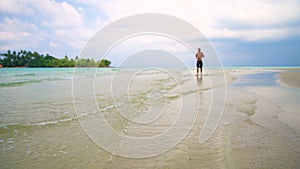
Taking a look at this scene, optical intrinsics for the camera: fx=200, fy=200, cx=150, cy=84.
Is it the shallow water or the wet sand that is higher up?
the wet sand

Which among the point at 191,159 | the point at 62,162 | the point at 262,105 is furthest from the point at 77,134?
the point at 262,105

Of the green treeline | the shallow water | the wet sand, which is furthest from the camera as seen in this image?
the green treeline

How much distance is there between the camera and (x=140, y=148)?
118 inches

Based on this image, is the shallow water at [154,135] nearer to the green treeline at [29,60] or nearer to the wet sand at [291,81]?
the wet sand at [291,81]

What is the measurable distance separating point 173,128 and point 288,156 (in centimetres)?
189

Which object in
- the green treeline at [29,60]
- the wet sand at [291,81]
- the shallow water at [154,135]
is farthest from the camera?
the green treeline at [29,60]

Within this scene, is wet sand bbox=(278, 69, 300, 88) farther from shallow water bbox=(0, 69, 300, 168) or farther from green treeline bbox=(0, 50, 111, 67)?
green treeline bbox=(0, 50, 111, 67)

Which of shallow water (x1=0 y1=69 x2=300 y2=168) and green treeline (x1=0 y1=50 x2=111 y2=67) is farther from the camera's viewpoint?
green treeline (x1=0 y1=50 x2=111 y2=67)

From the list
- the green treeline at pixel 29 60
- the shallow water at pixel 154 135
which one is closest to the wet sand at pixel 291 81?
the shallow water at pixel 154 135

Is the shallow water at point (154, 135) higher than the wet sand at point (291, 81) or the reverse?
the reverse

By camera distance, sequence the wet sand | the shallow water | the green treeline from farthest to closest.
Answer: the green treeline
the wet sand
the shallow water

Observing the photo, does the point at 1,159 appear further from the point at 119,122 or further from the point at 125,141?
the point at 119,122

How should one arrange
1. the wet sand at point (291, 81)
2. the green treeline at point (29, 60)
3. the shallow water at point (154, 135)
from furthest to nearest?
1. the green treeline at point (29, 60)
2. the wet sand at point (291, 81)
3. the shallow water at point (154, 135)

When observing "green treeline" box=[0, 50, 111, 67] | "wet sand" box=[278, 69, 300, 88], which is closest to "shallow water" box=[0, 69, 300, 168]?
"wet sand" box=[278, 69, 300, 88]
